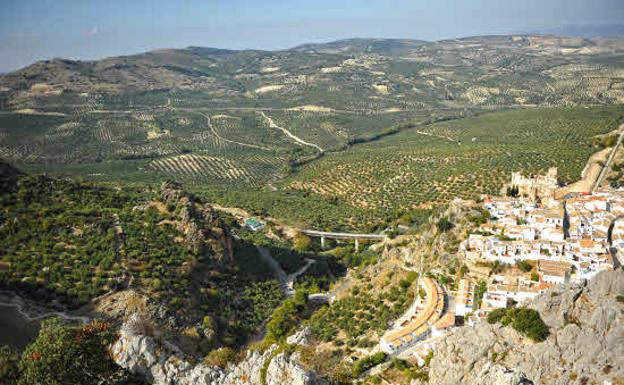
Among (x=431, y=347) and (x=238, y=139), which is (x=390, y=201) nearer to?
(x=431, y=347)

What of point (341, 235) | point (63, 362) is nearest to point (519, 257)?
point (63, 362)

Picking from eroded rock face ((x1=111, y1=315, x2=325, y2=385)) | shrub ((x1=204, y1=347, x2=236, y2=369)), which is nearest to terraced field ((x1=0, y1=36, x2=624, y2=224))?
shrub ((x1=204, y1=347, x2=236, y2=369))

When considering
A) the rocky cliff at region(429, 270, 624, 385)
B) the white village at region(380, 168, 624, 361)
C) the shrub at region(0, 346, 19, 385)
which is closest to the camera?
the rocky cliff at region(429, 270, 624, 385)

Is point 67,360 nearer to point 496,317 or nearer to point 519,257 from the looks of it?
point 496,317

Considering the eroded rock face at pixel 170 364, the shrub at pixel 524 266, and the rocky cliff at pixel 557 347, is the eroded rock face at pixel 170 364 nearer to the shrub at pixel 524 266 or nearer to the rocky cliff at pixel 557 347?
the rocky cliff at pixel 557 347

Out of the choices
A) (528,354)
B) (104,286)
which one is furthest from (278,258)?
(528,354)

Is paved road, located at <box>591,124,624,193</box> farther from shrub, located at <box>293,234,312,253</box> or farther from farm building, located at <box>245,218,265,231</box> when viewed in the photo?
farm building, located at <box>245,218,265,231</box>

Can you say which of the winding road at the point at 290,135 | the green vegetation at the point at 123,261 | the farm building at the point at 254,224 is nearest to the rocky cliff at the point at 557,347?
the green vegetation at the point at 123,261
